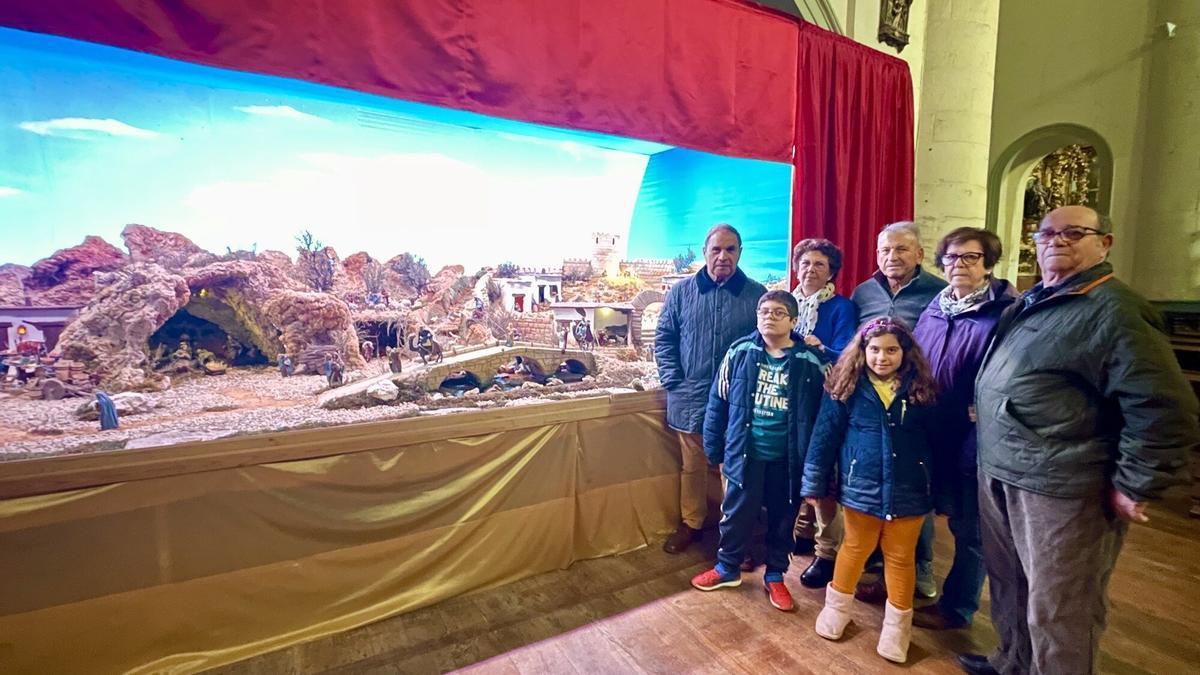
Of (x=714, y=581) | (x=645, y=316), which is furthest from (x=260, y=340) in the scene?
(x=714, y=581)

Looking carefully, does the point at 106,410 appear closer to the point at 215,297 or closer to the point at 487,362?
the point at 215,297

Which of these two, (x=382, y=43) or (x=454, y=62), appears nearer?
(x=382, y=43)

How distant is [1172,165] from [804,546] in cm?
462

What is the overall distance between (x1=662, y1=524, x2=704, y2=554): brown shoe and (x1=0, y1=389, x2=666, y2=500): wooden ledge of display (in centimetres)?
75

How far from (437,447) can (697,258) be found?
1721 millimetres

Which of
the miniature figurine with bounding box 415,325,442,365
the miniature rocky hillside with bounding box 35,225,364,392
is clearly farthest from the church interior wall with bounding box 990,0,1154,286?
the miniature rocky hillside with bounding box 35,225,364,392

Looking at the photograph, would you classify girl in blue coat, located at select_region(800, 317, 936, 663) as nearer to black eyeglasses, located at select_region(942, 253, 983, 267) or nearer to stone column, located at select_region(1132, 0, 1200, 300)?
black eyeglasses, located at select_region(942, 253, 983, 267)

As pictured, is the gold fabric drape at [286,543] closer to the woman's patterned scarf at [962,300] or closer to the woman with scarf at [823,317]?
the woman with scarf at [823,317]

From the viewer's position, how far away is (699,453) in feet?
8.63

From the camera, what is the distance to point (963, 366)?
188 cm

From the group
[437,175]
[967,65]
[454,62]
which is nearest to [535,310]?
[437,175]

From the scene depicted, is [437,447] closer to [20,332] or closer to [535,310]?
[535,310]

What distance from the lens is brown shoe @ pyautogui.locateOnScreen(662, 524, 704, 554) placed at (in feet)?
8.54

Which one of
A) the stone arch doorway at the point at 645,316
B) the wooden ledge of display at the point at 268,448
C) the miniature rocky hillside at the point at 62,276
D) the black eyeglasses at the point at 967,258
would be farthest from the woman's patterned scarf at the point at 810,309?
the miniature rocky hillside at the point at 62,276
